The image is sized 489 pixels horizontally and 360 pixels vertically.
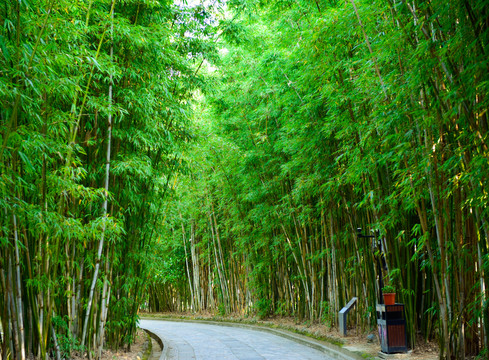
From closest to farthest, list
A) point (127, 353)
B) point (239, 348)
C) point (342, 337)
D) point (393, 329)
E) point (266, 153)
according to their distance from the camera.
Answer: point (393, 329) → point (127, 353) → point (342, 337) → point (239, 348) → point (266, 153)

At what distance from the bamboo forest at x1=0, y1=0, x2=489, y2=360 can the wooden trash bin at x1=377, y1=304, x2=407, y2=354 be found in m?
0.30

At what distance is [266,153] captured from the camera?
9078mm

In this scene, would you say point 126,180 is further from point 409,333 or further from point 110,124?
point 409,333

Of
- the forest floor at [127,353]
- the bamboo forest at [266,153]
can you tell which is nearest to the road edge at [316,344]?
the forest floor at [127,353]

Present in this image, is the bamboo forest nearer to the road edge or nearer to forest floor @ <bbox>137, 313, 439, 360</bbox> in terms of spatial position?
forest floor @ <bbox>137, 313, 439, 360</bbox>

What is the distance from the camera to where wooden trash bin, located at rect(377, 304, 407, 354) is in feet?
16.1

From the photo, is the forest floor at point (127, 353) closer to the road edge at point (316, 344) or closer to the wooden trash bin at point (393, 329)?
the road edge at point (316, 344)

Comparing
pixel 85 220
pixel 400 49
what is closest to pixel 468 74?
pixel 400 49

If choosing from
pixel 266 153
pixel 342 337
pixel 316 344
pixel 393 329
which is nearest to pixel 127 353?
pixel 316 344

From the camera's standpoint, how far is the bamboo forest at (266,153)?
10.2 feet

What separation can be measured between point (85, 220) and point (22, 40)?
2331 mm

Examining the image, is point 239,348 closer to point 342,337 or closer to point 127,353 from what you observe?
point 342,337

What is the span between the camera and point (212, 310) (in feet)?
47.2

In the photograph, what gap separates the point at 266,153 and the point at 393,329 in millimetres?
4851
